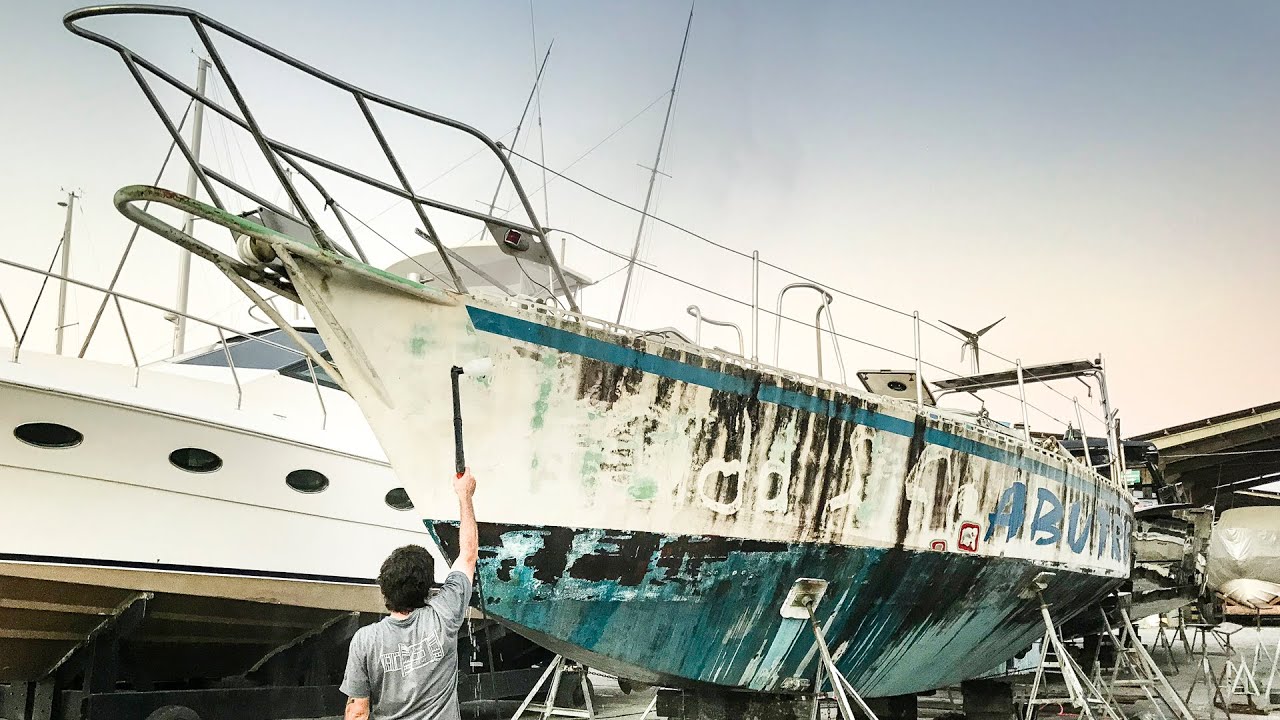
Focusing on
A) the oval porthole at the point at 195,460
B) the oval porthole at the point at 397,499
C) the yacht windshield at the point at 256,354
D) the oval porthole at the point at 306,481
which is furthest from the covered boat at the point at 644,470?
the yacht windshield at the point at 256,354

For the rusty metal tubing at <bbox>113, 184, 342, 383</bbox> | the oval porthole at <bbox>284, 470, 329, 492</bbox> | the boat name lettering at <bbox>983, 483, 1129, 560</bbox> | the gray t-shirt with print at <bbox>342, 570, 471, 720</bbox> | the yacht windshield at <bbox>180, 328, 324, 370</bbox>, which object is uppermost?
the yacht windshield at <bbox>180, 328, 324, 370</bbox>

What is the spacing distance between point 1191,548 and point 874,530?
8671 mm

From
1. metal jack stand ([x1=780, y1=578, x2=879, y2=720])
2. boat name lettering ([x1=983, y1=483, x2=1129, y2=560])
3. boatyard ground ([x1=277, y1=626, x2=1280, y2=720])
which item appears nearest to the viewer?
metal jack stand ([x1=780, y1=578, x2=879, y2=720])

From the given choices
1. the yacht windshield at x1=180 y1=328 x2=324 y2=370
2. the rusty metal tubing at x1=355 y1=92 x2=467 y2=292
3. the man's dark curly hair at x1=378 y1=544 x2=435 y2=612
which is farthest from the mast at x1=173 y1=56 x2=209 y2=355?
the man's dark curly hair at x1=378 y1=544 x2=435 y2=612

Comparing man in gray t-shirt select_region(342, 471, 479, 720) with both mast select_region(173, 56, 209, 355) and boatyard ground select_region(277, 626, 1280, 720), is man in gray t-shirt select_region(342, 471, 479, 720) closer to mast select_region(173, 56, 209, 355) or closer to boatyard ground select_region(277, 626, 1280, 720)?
boatyard ground select_region(277, 626, 1280, 720)

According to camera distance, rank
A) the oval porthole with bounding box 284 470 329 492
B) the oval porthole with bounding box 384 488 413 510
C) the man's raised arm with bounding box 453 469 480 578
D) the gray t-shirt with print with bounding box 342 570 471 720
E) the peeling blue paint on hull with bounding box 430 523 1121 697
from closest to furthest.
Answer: the gray t-shirt with print with bounding box 342 570 471 720 → the man's raised arm with bounding box 453 469 480 578 → the peeling blue paint on hull with bounding box 430 523 1121 697 → the oval porthole with bounding box 284 470 329 492 → the oval porthole with bounding box 384 488 413 510

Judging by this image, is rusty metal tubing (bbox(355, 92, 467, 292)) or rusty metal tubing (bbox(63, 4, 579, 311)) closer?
rusty metal tubing (bbox(63, 4, 579, 311))

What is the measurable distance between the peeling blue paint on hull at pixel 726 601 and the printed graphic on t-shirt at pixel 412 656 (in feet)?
7.25

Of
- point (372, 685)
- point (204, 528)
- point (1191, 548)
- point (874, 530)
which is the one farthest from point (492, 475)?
point (1191, 548)

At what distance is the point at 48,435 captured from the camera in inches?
268

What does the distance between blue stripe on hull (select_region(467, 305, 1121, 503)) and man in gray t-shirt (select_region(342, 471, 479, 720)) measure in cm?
227

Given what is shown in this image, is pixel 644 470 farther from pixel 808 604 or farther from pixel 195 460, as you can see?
pixel 195 460

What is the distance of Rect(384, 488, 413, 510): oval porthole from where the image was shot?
8.94m

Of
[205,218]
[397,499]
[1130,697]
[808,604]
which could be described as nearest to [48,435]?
[397,499]
